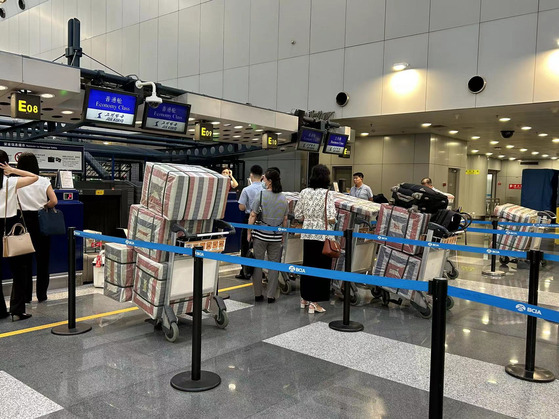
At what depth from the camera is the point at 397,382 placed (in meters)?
3.57

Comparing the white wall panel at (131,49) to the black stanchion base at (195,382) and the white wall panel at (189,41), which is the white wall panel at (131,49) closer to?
the white wall panel at (189,41)

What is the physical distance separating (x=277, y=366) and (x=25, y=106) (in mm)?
6032

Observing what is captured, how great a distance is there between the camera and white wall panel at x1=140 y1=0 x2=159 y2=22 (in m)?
19.4

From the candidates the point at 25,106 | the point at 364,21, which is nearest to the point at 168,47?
the point at 364,21

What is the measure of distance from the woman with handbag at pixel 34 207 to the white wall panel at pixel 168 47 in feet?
48.9

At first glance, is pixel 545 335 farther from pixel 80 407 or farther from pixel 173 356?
pixel 80 407

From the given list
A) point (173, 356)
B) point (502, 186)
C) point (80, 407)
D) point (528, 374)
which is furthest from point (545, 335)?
point (502, 186)

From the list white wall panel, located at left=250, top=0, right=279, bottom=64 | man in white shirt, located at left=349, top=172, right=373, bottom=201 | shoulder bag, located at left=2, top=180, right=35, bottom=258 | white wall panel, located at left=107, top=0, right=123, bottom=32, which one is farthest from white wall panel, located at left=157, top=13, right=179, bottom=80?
shoulder bag, located at left=2, top=180, right=35, bottom=258

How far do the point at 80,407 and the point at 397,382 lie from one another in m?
2.30

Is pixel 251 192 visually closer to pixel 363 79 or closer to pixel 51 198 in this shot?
pixel 51 198

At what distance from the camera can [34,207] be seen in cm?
523

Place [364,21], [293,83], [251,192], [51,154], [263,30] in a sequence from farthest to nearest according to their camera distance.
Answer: [263,30] → [293,83] → [364,21] → [51,154] → [251,192]

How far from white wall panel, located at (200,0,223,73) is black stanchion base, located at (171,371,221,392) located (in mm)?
15326

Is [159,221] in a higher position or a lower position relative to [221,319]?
higher
